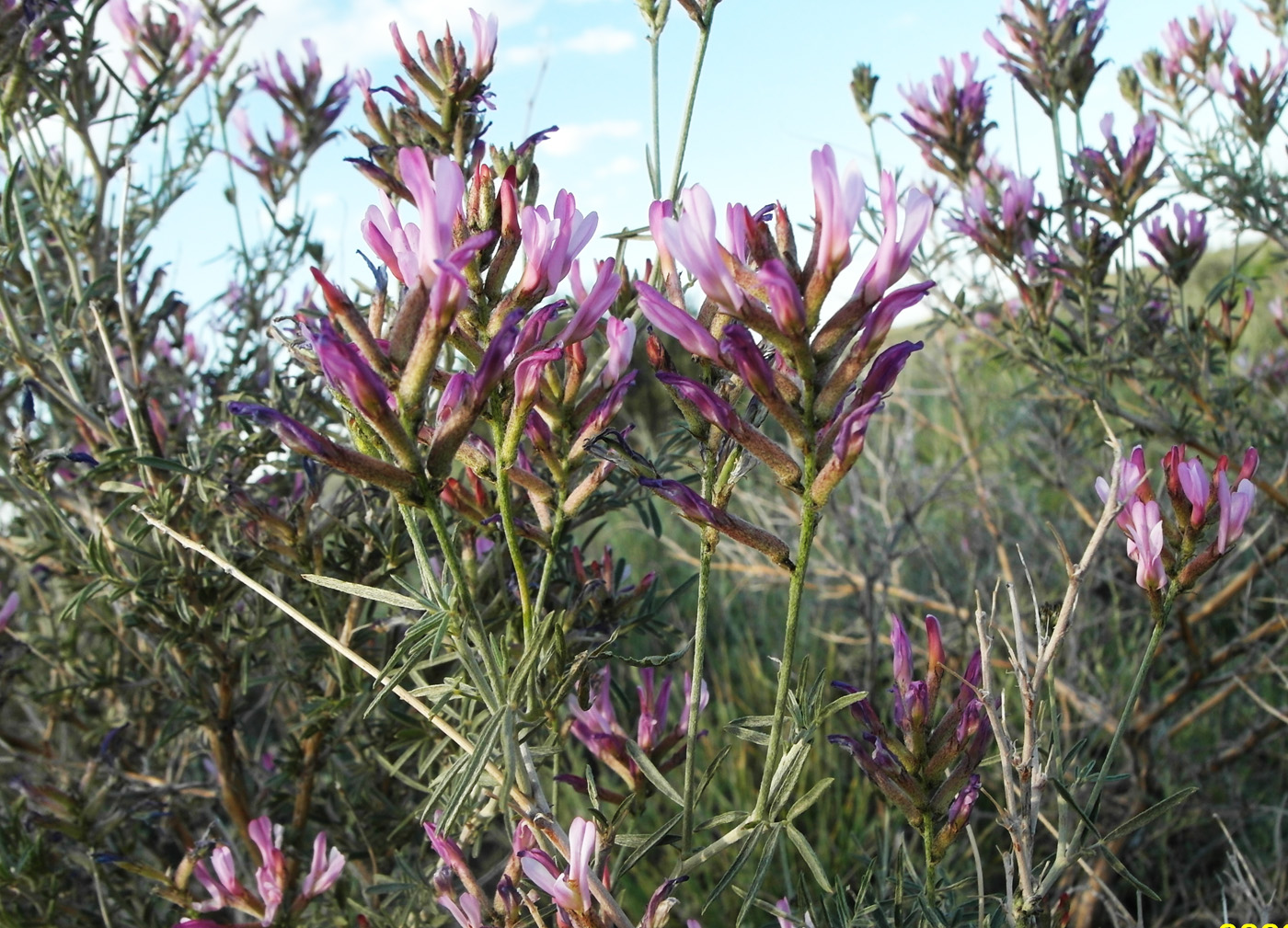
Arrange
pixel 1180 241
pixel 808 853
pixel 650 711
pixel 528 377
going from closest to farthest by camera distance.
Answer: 1. pixel 528 377
2. pixel 808 853
3. pixel 650 711
4. pixel 1180 241

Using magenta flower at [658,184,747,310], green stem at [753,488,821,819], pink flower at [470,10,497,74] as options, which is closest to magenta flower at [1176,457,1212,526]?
green stem at [753,488,821,819]

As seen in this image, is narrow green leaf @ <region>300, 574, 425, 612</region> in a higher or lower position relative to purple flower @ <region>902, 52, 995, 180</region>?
lower

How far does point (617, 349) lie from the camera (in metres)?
1.07

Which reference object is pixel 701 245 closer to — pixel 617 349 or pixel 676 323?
pixel 676 323

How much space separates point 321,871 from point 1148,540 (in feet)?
3.90

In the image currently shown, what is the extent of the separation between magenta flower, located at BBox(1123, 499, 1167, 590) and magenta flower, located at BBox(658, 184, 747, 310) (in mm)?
577

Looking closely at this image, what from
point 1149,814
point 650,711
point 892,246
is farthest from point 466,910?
point 892,246

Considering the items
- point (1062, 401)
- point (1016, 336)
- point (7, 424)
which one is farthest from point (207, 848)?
point (1062, 401)

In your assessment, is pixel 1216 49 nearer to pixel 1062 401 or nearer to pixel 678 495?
pixel 1062 401

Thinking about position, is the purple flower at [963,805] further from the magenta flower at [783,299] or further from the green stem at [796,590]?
the magenta flower at [783,299]

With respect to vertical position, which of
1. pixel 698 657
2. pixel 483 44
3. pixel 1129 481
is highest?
pixel 483 44

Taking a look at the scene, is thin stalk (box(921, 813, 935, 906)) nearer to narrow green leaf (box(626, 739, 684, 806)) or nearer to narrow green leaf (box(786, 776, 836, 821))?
narrow green leaf (box(786, 776, 836, 821))

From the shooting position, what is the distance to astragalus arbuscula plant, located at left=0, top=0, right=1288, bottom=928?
93cm

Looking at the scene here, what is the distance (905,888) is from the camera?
1.28 metres
